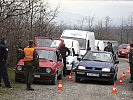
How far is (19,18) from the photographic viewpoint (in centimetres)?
2128

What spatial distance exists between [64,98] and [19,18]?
10.9 m

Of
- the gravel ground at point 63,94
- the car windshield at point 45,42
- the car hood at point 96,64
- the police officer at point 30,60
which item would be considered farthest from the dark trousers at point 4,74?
the car windshield at point 45,42

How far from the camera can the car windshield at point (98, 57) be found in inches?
675

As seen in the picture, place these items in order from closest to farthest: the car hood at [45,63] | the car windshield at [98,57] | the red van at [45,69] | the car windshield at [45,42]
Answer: the red van at [45,69] → the car hood at [45,63] → the car windshield at [98,57] → the car windshield at [45,42]

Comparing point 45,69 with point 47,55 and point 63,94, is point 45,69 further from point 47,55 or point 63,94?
point 63,94

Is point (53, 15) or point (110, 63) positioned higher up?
point (53, 15)

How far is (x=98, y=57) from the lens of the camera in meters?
17.3

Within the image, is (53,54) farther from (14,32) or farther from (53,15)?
(53,15)

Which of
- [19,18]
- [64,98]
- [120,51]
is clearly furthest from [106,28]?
[64,98]

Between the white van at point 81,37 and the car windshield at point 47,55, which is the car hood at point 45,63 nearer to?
the car windshield at point 47,55

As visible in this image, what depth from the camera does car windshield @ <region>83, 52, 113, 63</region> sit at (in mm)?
17141

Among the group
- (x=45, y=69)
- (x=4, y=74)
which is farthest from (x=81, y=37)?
(x=4, y=74)

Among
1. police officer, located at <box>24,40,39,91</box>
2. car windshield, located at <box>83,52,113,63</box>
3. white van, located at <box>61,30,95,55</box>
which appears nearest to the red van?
police officer, located at <box>24,40,39,91</box>

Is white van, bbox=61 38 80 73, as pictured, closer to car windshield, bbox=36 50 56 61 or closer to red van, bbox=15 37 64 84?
car windshield, bbox=36 50 56 61
